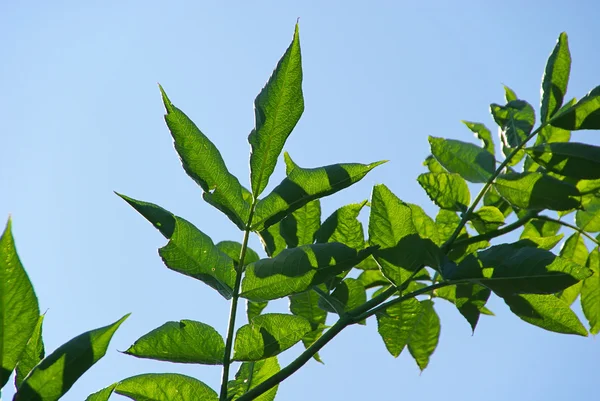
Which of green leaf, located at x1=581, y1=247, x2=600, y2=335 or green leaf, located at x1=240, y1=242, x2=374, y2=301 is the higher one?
green leaf, located at x1=581, y1=247, x2=600, y2=335

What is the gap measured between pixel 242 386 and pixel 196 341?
0.21 m

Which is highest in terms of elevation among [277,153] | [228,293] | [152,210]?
[277,153]

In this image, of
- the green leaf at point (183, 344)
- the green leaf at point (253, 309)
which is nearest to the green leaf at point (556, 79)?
the green leaf at point (253, 309)

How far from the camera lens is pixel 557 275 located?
1.15m

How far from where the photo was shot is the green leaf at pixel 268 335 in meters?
1.15

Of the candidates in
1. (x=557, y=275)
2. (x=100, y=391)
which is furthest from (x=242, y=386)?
(x=557, y=275)

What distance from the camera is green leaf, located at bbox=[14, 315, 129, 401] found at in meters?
0.93

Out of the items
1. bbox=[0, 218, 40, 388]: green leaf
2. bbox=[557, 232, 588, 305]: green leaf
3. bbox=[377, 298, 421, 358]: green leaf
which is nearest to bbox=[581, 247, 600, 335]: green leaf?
bbox=[557, 232, 588, 305]: green leaf

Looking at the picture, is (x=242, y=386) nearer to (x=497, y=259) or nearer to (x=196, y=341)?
(x=196, y=341)

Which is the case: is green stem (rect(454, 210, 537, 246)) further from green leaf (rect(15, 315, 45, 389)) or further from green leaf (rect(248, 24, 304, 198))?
green leaf (rect(15, 315, 45, 389))

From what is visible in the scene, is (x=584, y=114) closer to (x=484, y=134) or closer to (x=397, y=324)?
(x=484, y=134)


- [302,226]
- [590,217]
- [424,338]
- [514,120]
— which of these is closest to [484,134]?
[514,120]

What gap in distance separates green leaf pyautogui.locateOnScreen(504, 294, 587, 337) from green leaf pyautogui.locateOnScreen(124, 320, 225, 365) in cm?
61

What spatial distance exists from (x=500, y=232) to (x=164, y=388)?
2.72 ft
